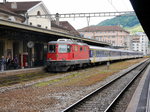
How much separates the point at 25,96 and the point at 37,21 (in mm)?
33014

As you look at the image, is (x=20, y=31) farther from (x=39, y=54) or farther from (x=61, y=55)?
A: (x=39, y=54)

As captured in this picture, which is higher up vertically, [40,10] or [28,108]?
[40,10]

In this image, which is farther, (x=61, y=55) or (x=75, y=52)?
(x=75, y=52)

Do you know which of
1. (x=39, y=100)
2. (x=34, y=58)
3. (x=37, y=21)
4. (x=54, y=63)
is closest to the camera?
(x=39, y=100)

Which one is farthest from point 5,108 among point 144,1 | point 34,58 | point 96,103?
point 34,58

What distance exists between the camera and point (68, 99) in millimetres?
11664

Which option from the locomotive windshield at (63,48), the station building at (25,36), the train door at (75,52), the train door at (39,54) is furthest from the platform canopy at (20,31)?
the train door at (39,54)

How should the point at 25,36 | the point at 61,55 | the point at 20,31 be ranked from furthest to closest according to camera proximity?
the point at 25,36
the point at 61,55
the point at 20,31

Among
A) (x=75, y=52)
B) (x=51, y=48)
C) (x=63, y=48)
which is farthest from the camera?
(x=75, y=52)

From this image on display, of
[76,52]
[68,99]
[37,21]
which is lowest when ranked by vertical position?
[68,99]

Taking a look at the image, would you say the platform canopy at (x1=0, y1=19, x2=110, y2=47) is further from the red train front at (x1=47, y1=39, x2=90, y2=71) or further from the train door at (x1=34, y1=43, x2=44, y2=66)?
the train door at (x1=34, y1=43, x2=44, y2=66)

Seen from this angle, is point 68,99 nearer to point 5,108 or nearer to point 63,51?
point 5,108

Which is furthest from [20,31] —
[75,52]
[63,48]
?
[75,52]

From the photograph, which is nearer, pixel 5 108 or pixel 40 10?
pixel 5 108
